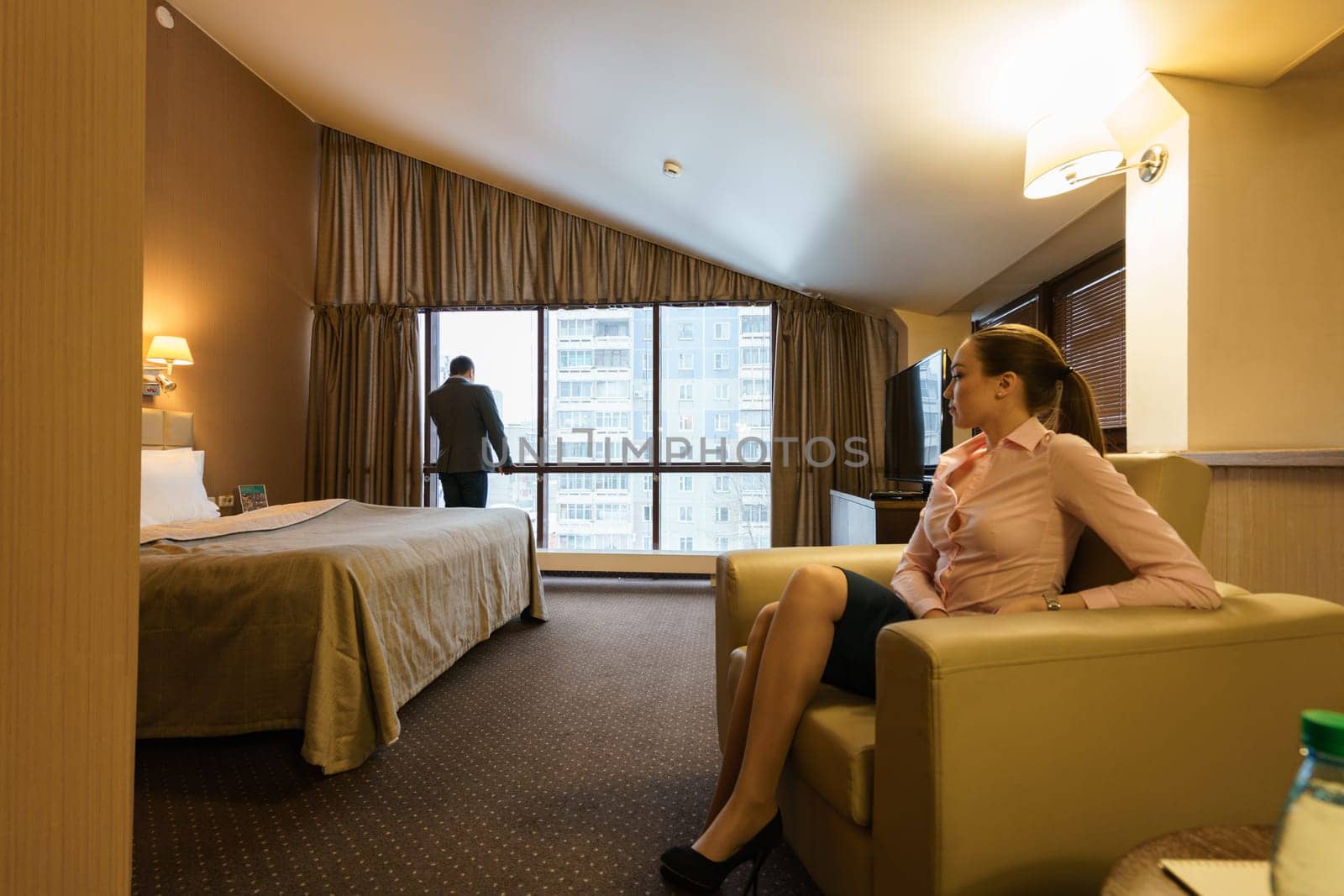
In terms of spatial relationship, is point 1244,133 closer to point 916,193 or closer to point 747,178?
point 916,193

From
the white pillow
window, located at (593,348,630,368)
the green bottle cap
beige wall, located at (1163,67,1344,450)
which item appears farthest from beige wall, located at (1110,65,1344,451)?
the white pillow

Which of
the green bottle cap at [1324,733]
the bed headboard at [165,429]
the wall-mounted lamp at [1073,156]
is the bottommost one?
the green bottle cap at [1324,733]

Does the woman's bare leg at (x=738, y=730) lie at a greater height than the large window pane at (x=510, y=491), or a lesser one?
lesser

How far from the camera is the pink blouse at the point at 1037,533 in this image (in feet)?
3.29

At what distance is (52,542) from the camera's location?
0.45m

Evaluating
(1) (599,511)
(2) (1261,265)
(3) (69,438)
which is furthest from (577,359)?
(3) (69,438)

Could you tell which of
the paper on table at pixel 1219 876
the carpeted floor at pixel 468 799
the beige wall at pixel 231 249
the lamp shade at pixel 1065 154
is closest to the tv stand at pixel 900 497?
the carpeted floor at pixel 468 799

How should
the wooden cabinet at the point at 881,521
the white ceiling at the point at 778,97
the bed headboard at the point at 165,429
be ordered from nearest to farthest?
1. the white ceiling at the point at 778,97
2. the wooden cabinet at the point at 881,521
3. the bed headboard at the point at 165,429

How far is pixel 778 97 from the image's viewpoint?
8.34 ft

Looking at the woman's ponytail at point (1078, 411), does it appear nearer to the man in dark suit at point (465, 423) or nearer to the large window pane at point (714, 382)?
the man in dark suit at point (465, 423)

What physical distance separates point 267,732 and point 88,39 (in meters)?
2.17

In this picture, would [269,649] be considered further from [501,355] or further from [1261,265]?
[501,355]

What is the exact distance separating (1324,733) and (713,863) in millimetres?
Answer: 1003

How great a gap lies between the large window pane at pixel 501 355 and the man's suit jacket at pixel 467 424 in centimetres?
81
